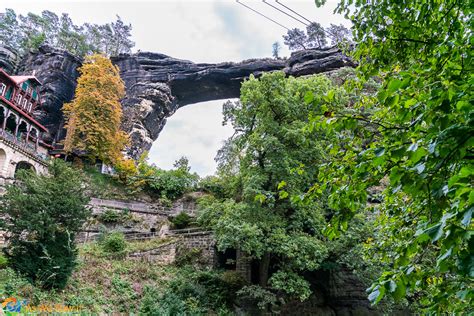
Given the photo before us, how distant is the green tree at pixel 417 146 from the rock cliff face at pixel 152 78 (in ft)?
99.5

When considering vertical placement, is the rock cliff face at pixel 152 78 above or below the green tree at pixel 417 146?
above

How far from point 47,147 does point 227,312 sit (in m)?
25.4

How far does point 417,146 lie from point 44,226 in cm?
1043

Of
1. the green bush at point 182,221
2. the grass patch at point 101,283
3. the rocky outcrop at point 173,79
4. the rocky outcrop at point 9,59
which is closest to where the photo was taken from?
the grass patch at point 101,283

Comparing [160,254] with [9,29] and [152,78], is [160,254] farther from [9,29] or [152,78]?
[9,29]

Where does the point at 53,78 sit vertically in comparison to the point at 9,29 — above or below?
→ below

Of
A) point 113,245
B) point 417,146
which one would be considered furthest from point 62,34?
point 417,146

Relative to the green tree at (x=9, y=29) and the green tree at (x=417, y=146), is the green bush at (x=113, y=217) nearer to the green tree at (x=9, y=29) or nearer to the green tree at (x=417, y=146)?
the green tree at (x=417, y=146)

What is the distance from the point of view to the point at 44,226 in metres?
9.80

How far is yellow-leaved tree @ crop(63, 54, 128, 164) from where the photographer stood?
2692cm

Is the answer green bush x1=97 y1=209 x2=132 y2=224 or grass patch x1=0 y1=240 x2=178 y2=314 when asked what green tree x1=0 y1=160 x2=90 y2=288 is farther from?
green bush x1=97 y1=209 x2=132 y2=224

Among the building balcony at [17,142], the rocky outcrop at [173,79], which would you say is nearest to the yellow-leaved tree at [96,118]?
the building balcony at [17,142]

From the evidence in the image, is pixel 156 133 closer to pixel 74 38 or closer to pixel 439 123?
pixel 74 38

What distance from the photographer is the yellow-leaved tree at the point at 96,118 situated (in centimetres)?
2692
